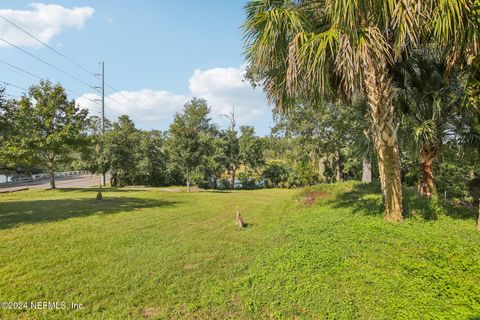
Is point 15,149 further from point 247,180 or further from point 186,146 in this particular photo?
point 247,180

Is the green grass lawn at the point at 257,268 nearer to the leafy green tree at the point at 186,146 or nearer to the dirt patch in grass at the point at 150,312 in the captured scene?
the dirt patch in grass at the point at 150,312

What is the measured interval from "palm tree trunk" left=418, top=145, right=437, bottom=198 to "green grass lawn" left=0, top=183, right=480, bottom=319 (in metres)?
0.57

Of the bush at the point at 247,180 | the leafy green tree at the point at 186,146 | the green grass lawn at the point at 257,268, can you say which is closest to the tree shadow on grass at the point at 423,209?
the green grass lawn at the point at 257,268

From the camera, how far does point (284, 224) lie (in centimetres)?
835

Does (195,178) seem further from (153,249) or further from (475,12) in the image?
(475,12)

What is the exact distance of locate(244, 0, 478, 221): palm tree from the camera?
5.04m

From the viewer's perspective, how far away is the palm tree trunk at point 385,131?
19.8 feet

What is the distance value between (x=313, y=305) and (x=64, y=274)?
396cm

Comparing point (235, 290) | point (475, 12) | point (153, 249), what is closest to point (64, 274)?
point (153, 249)

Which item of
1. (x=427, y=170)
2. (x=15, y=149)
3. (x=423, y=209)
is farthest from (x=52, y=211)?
(x=427, y=170)

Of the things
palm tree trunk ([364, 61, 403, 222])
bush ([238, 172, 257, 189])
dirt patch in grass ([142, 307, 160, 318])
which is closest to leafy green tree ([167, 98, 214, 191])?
bush ([238, 172, 257, 189])

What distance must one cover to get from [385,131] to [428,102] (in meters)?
2.50

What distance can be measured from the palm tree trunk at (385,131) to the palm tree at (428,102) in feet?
5.19

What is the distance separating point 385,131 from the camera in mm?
6203
